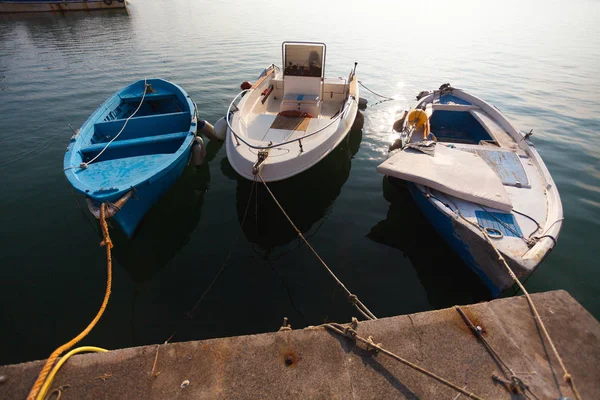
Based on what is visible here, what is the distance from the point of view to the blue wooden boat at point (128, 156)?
6.32 meters

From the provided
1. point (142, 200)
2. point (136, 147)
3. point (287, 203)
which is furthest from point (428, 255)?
point (136, 147)

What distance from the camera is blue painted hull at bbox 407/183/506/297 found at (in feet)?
18.4

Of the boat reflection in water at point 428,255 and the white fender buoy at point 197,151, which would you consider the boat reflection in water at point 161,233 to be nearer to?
the white fender buoy at point 197,151

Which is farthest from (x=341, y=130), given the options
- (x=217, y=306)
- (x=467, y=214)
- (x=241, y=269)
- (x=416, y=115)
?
(x=217, y=306)

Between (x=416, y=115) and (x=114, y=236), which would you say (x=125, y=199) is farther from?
(x=416, y=115)

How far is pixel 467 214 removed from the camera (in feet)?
19.8

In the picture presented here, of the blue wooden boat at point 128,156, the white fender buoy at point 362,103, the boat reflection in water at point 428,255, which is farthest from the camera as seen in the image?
the white fender buoy at point 362,103

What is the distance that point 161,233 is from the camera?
7.38 m

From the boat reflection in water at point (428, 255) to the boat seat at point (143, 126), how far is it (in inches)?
308

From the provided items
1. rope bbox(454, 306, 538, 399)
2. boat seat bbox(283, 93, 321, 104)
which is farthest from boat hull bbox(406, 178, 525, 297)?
boat seat bbox(283, 93, 321, 104)

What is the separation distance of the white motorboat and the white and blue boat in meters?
2.30

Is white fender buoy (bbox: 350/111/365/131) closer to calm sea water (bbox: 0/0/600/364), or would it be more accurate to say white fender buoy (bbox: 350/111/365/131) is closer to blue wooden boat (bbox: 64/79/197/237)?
calm sea water (bbox: 0/0/600/364)

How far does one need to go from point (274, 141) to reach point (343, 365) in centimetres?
659

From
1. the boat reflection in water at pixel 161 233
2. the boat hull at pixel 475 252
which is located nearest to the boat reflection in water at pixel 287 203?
the boat reflection in water at pixel 161 233
